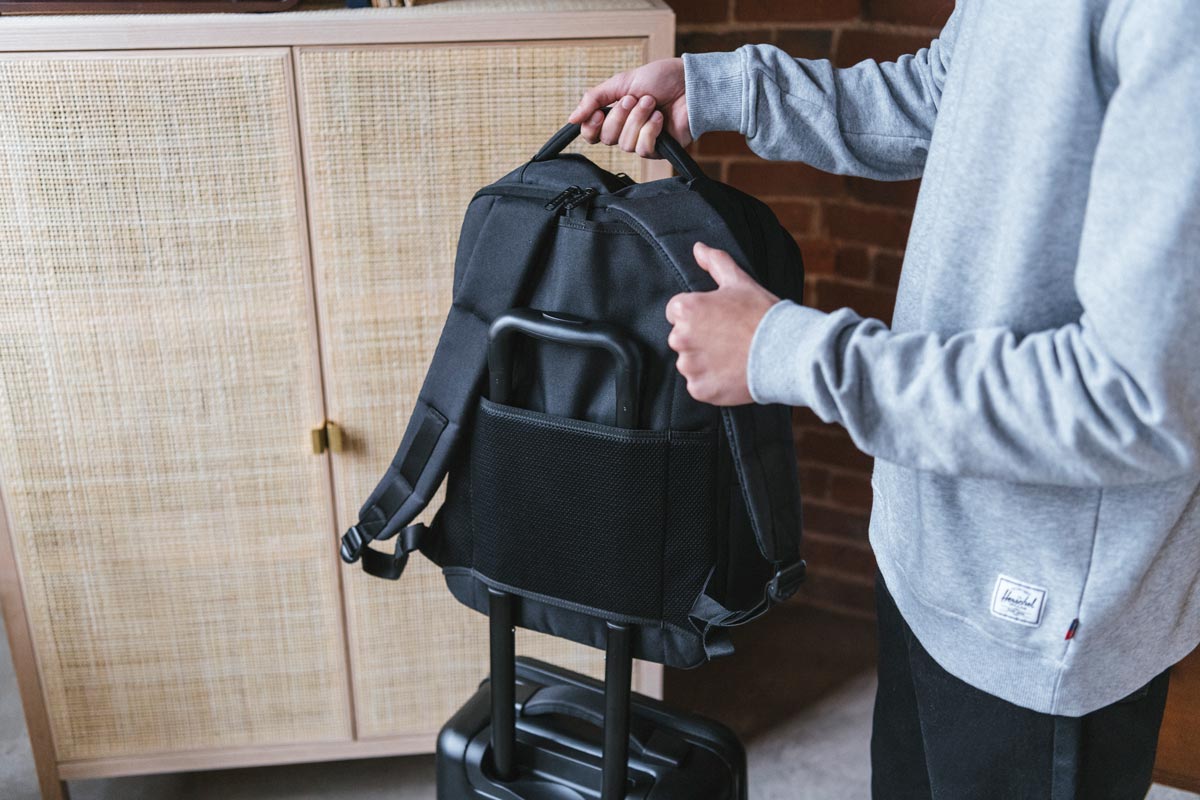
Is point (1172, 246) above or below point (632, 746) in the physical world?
above

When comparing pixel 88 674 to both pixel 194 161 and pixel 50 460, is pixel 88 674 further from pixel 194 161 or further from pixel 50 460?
pixel 194 161

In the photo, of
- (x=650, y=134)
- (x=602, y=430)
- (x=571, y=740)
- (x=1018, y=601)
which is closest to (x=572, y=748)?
(x=571, y=740)

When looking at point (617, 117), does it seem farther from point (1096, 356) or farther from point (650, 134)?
point (1096, 356)

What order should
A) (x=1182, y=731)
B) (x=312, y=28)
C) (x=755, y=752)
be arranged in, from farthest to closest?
(x=755, y=752) < (x=1182, y=731) < (x=312, y=28)

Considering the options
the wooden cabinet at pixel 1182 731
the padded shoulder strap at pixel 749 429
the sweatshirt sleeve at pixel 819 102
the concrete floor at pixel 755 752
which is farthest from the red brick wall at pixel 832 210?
the padded shoulder strap at pixel 749 429

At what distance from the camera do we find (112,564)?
1684mm

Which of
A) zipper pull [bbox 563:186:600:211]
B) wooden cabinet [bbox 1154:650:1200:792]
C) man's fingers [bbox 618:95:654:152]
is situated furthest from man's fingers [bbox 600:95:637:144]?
wooden cabinet [bbox 1154:650:1200:792]

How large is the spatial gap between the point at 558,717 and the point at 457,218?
702mm

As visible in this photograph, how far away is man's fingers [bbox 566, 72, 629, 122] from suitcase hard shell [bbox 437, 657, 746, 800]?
69 centimetres

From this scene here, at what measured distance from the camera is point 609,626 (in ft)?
3.70

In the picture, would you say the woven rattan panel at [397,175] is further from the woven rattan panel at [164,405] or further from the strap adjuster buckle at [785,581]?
the strap adjuster buckle at [785,581]

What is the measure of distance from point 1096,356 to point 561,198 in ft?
1.73

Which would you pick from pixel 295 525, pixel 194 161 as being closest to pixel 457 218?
pixel 194 161

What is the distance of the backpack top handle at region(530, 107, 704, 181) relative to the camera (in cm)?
108
